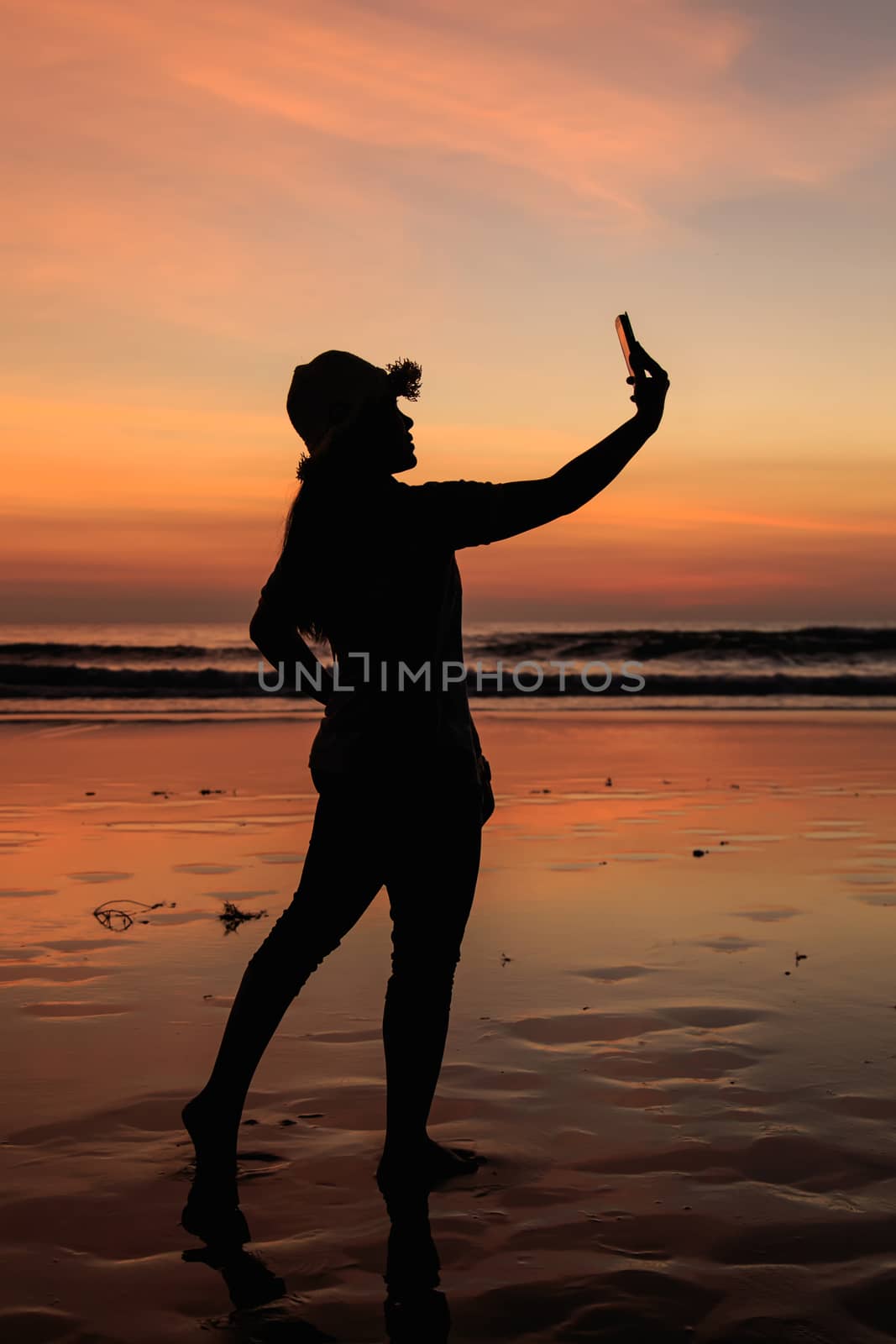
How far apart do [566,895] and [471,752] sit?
3640 mm

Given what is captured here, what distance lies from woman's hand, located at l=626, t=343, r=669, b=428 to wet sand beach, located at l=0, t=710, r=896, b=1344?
1.90 metres

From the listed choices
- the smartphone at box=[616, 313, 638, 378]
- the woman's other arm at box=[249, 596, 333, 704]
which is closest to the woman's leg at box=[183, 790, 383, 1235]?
the woman's other arm at box=[249, 596, 333, 704]

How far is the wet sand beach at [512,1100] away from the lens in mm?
2756

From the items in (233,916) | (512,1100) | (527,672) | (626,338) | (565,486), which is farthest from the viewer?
(527,672)

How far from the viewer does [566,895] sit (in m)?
6.79

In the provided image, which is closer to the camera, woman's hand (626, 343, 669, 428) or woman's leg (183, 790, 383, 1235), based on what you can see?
woman's hand (626, 343, 669, 428)

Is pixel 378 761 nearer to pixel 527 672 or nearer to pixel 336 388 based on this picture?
pixel 336 388

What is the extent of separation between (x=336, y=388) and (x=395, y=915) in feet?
4.45

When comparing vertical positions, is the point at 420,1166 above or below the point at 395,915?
below

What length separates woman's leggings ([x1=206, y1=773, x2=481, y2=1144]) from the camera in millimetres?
3285

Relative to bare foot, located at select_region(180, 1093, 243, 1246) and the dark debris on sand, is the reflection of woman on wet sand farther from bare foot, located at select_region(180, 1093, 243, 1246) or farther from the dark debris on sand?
the dark debris on sand

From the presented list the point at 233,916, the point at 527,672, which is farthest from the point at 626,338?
the point at 527,672

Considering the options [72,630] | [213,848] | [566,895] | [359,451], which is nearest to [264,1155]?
[359,451]

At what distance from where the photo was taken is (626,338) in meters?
3.20
